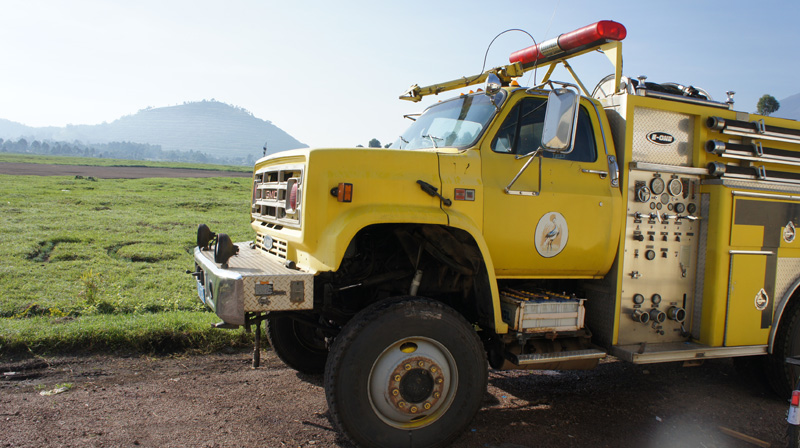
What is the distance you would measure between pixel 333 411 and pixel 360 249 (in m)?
1.20

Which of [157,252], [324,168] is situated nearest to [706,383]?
[324,168]

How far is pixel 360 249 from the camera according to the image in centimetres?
414

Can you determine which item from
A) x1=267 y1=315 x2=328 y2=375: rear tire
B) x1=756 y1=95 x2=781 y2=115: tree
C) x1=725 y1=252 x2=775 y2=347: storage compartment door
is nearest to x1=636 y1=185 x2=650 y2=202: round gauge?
x1=725 y1=252 x2=775 y2=347: storage compartment door

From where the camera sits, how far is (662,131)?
4.79 m

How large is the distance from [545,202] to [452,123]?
3.49 ft

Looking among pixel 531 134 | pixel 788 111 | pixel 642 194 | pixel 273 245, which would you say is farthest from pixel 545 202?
pixel 788 111

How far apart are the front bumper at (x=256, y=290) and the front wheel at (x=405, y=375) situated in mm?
397

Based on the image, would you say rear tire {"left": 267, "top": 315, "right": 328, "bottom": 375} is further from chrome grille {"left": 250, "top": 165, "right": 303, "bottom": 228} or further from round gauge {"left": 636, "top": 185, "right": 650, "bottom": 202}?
round gauge {"left": 636, "top": 185, "right": 650, "bottom": 202}

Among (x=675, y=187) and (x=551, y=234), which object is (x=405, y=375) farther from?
(x=675, y=187)

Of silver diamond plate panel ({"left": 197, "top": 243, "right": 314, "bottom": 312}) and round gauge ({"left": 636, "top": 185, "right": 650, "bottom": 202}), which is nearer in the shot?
silver diamond plate panel ({"left": 197, "top": 243, "right": 314, "bottom": 312})

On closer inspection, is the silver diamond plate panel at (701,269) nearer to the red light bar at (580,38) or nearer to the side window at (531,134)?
the side window at (531,134)

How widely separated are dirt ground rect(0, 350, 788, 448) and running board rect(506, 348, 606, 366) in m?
0.56

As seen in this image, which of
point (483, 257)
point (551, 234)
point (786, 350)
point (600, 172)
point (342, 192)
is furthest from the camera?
point (786, 350)

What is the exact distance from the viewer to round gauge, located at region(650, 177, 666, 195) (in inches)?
184
